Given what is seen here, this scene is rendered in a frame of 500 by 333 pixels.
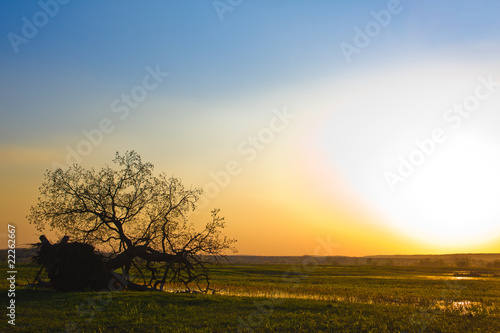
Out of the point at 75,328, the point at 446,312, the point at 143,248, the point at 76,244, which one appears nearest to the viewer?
the point at 75,328

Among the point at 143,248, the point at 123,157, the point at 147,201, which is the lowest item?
the point at 143,248

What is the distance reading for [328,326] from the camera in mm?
19312

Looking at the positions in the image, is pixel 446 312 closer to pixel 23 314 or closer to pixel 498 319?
pixel 498 319

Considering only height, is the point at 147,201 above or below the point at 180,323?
above

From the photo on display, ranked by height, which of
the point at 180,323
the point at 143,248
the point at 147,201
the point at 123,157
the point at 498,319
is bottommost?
the point at 498,319

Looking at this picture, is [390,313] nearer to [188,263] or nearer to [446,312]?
[446,312]

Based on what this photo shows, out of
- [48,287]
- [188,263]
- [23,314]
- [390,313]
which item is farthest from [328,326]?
[48,287]

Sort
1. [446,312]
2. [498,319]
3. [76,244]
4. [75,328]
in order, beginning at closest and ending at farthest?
1. [75,328]
2. [498,319]
3. [446,312]
4. [76,244]

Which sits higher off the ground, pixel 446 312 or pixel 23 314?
pixel 23 314

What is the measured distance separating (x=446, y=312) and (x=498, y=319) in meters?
2.98

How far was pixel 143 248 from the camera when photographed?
112 ft

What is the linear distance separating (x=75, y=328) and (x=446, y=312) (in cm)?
2239

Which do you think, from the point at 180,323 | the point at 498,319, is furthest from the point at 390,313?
the point at 180,323

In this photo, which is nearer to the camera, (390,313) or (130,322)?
(130,322)
